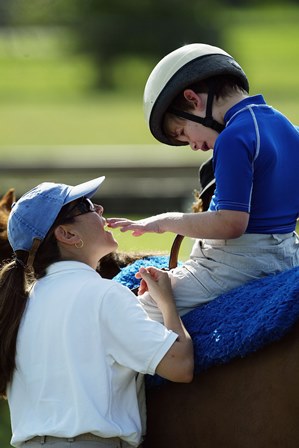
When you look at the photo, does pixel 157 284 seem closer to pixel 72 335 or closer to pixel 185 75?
pixel 72 335

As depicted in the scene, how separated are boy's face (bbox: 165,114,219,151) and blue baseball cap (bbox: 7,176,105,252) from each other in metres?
0.35

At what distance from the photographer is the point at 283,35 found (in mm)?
44844

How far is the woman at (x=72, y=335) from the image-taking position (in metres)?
3.33

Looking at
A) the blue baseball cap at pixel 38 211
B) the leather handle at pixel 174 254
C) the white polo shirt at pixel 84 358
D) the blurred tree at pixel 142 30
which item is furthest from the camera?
the blurred tree at pixel 142 30

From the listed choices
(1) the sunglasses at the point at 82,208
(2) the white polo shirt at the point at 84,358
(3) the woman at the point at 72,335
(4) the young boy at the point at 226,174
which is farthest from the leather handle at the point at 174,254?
(2) the white polo shirt at the point at 84,358

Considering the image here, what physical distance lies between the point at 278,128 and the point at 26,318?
105cm

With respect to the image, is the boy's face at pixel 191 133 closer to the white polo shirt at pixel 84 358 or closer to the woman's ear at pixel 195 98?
the woman's ear at pixel 195 98


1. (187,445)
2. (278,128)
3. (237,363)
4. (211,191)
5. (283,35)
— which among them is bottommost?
(283,35)

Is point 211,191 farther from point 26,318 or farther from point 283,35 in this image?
point 283,35

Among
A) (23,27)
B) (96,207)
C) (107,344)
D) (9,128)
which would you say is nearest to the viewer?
(107,344)

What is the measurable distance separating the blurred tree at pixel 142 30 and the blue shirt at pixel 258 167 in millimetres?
34131

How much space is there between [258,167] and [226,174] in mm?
122

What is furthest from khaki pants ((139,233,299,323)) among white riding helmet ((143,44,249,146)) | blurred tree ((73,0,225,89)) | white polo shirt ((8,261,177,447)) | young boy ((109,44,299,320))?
blurred tree ((73,0,225,89))

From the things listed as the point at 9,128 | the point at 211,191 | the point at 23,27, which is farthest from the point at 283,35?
the point at 211,191
